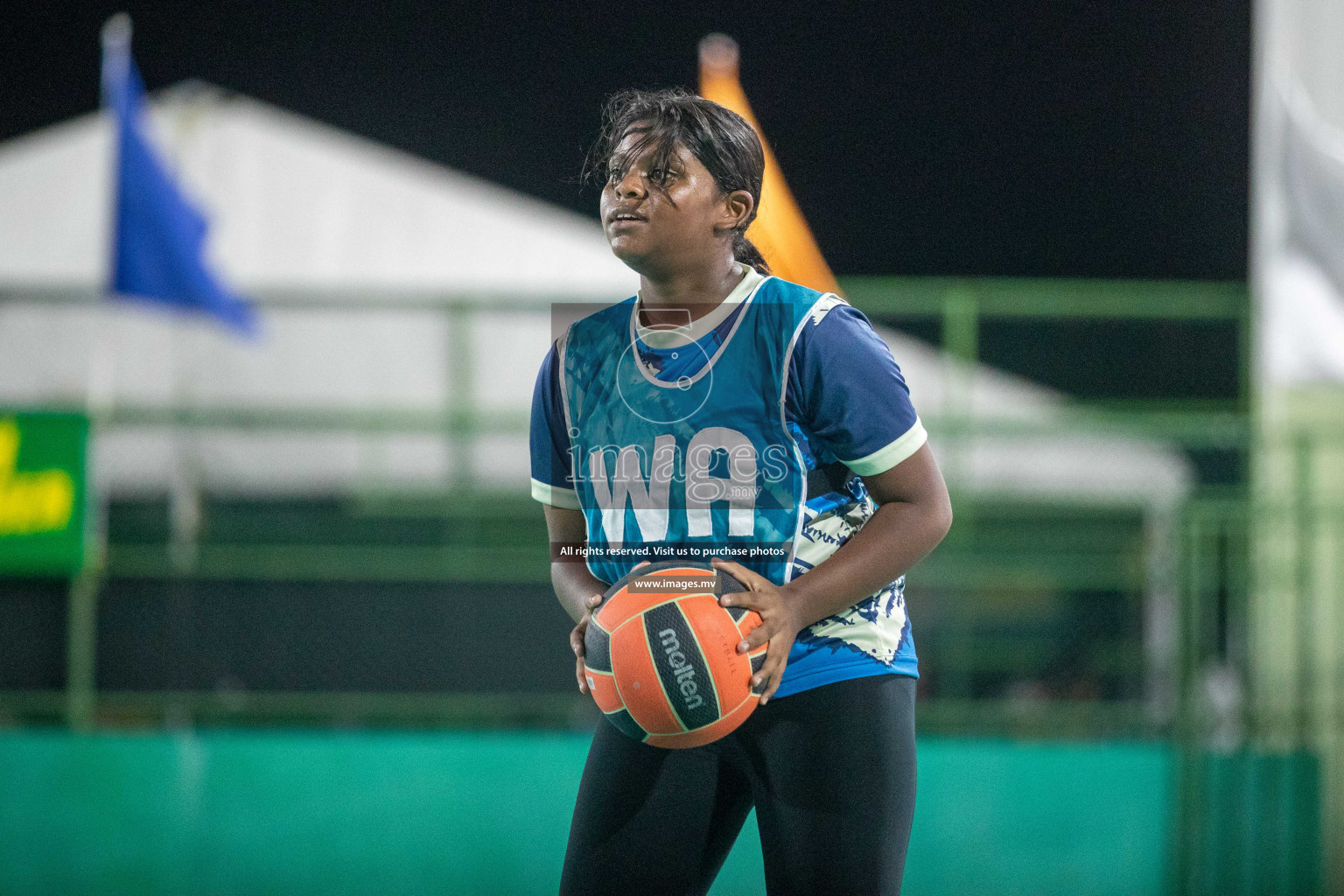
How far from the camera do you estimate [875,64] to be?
8.74 m

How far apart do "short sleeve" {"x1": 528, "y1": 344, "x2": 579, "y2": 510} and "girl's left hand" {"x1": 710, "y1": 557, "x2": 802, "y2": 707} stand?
1.45 feet

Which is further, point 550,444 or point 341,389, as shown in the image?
point 341,389

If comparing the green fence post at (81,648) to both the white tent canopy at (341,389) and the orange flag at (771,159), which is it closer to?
the white tent canopy at (341,389)

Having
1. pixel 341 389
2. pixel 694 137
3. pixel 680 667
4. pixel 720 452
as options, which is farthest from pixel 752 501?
pixel 341 389

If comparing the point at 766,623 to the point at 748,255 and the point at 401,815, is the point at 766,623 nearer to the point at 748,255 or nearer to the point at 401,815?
the point at 748,255

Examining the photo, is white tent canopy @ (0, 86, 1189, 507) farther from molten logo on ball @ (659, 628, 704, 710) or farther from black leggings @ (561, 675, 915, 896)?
molten logo on ball @ (659, 628, 704, 710)

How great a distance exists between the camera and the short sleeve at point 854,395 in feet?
6.46

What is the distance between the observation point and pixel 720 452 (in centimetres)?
204

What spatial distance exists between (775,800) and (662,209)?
883 millimetres

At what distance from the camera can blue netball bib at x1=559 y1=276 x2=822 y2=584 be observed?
2.04m

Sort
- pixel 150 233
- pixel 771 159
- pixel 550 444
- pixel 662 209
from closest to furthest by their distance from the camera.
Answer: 1. pixel 662 209
2. pixel 550 444
3. pixel 150 233
4. pixel 771 159

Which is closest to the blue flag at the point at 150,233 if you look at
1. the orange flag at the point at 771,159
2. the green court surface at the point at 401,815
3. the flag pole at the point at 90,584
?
the flag pole at the point at 90,584

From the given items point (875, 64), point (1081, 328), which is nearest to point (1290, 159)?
point (1081, 328)

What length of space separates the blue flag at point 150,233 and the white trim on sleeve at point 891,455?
5023 mm
